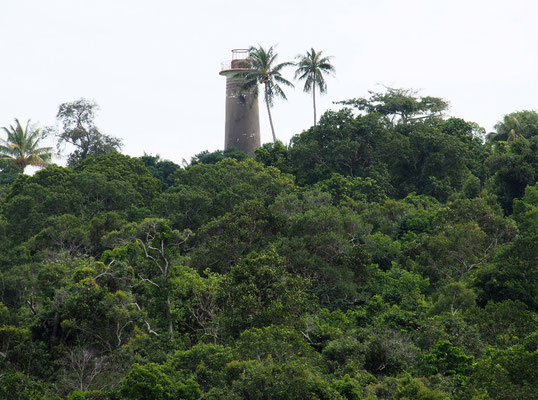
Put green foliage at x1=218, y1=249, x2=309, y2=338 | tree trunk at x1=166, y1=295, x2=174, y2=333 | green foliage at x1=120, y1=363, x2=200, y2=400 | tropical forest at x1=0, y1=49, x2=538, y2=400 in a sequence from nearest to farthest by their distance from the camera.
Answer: green foliage at x1=120, y1=363, x2=200, y2=400, tropical forest at x1=0, y1=49, x2=538, y2=400, green foliage at x1=218, y1=249, x2=309, y2=338, tree trunk at x1=166, y1=295, x2=174, y2=333

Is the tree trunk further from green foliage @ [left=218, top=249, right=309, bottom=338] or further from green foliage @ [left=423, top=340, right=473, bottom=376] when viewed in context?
green foliage @ [left=423, top=340, right=473, bottom=376]

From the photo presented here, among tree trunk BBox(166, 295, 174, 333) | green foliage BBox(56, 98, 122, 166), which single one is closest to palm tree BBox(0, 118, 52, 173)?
green foliage BBox(56, 98, 122, 166)

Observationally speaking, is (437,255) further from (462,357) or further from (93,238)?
(93,238)

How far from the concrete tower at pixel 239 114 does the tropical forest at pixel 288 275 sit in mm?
7859

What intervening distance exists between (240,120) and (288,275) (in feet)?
95.2

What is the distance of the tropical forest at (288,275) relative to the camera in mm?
24219

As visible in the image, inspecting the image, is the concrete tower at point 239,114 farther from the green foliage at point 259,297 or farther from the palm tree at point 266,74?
the green foliage at point 259,297

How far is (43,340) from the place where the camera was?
28125 millimetres

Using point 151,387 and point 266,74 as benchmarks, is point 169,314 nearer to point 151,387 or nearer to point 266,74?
point 151,387

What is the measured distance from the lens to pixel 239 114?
57844 mm

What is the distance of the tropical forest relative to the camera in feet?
79.5

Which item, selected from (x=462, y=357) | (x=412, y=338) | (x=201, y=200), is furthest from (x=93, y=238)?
(x=462, y=357)

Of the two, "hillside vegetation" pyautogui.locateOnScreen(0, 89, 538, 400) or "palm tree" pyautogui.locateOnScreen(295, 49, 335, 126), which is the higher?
"palm tree" pyautogui.locateOnScreen(295, 49, 335, 126)

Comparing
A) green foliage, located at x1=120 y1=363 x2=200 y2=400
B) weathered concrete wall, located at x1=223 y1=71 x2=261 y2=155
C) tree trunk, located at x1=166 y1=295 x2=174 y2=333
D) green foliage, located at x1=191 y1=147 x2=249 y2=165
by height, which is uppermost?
weathered concrete wall, located at x1=223 y1=71 x2=261 y2=155
